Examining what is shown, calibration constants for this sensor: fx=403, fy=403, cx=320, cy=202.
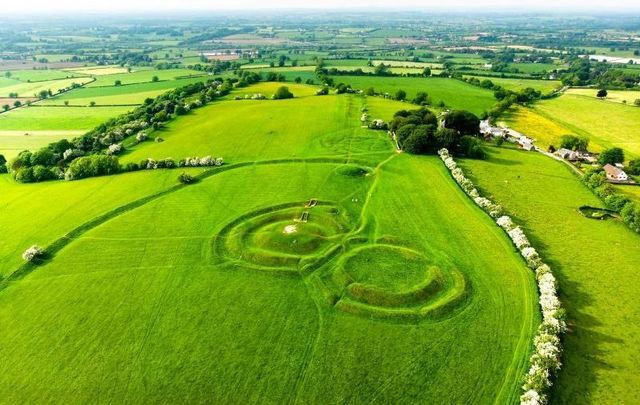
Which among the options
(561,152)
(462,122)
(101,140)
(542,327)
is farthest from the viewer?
(101,140)

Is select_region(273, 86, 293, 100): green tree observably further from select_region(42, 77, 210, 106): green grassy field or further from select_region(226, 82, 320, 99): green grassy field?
select_region(42, 77, 210, 106): green grassy field

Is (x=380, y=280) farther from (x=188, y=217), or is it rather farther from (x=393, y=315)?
(x=188, y=217)

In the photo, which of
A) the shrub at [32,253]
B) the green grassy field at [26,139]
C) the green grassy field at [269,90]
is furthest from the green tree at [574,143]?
the green grassy field at [26,139]

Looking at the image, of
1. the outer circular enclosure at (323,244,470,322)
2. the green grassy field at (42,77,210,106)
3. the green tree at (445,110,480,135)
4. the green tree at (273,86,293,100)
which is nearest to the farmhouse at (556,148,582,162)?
the green tree at (445,110,480,135)

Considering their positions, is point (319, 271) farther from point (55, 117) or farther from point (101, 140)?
point (55, 117)

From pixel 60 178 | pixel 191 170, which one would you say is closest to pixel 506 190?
pixel 191 170

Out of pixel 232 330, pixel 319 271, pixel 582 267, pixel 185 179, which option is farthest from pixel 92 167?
pixel 582 267

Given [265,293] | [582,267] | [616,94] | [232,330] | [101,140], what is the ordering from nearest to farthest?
[232,330] → [265,293] → [582,267] → [101,140] → [616,94]
